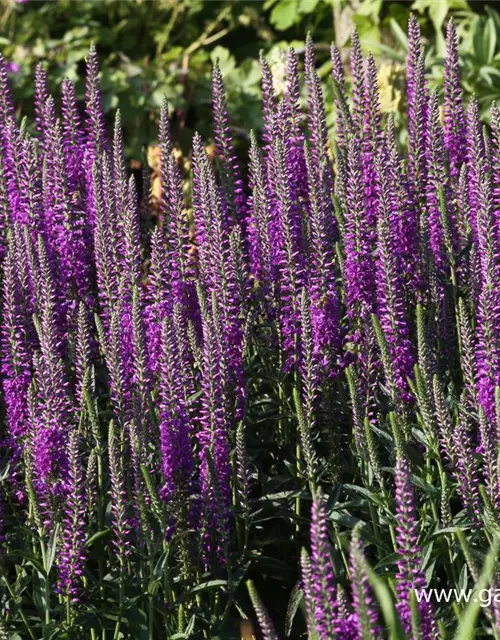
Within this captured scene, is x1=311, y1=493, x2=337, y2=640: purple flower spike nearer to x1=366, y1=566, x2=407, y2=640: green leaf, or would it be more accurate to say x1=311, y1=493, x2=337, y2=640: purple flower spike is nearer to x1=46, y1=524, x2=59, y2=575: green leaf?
x1=366, y1=566, x2=407, y2=640: green leaf

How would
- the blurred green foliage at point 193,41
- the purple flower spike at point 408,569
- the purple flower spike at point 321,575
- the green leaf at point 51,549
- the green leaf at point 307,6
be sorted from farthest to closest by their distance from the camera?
1. the green leaf at point 307,6
2. the blurred green foliage at point 193,41
3. the green leaf at point 51,549
4. the purple flower spike at point 408,569
5. the purple flower spike at point 321,575

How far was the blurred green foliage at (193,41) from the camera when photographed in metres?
9.70

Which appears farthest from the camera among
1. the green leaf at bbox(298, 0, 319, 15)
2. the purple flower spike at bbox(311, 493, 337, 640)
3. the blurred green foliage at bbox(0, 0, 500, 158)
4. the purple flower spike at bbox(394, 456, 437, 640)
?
the green leaf at bbox(298, 0, 319, 15)

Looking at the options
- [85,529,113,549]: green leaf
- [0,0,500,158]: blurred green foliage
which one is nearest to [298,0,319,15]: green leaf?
[0,0,500,158]: blurred green foliage

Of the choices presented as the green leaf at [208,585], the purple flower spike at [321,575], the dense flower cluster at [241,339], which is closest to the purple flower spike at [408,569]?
the dense flower cluster at [241,339]

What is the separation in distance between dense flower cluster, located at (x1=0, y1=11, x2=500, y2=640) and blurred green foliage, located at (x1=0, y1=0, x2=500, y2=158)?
461 centimetres

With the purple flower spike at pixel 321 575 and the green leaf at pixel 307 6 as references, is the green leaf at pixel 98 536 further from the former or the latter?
the green leaf at pixel 307 6

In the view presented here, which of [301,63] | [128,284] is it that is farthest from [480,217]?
[301,63]

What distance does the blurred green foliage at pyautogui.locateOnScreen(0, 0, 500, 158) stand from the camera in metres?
9.70

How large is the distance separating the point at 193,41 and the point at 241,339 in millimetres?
8505

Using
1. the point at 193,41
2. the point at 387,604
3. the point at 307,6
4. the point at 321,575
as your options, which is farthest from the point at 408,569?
the point at 193,41

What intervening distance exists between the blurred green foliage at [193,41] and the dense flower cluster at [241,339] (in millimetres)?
4609

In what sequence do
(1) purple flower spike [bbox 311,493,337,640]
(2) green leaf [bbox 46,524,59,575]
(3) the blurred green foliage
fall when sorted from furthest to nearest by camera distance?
(3) the blurred green foliage
(2) green leaf [bbox 46,524,59,575]
(1) purple flower spike [bbox 311,493,337,640]

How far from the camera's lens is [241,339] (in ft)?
13.4
